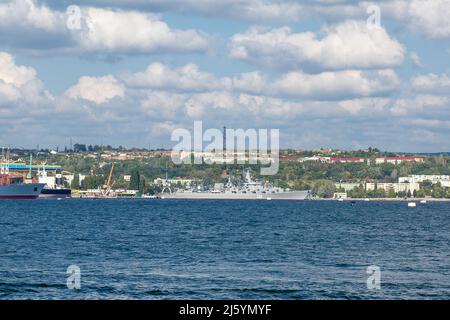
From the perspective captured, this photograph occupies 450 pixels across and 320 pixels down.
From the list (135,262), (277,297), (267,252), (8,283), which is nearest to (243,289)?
(277,297)

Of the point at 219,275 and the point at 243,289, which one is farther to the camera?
the point at 219,275

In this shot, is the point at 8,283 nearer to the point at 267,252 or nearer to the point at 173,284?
the point at 173,284

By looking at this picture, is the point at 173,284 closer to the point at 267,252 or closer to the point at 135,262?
the point at 135,262

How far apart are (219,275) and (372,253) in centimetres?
1851

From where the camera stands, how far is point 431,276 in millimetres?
43375

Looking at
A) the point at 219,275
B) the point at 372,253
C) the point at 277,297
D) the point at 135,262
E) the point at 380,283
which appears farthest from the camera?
the point at 372,253
